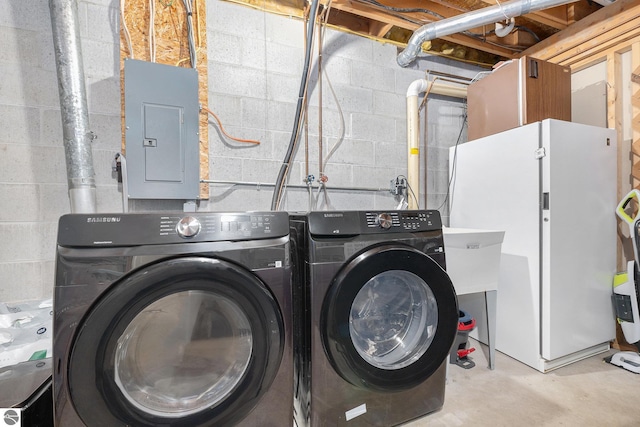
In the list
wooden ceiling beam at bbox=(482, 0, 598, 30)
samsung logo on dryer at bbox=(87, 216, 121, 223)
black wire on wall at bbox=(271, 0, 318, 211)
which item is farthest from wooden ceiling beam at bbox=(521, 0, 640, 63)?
samsung logo on dryer at bbox=(87, 216, 121, 223)

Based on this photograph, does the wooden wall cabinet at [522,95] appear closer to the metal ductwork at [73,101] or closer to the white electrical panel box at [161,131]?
the white electrical panel box at [161,131]

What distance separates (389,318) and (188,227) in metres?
0.94

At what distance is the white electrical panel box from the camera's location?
5.12 feet

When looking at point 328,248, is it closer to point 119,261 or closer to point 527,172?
point 119,261

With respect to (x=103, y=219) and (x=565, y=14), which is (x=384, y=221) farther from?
(x=565, y=14)

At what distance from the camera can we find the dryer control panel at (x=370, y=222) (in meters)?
1.11

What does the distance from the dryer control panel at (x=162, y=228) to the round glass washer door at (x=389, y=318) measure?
0.36m

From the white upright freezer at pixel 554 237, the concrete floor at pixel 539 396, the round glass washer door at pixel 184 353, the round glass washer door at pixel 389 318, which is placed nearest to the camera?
the round glass washer door at pixel 184 353

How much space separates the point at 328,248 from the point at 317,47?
1.67m

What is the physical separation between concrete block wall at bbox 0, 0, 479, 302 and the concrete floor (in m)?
1.29

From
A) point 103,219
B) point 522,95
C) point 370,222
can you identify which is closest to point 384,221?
point 370,222

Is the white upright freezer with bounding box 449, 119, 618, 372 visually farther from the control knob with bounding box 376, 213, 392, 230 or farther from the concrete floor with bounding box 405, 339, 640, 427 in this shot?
the control knob with bounding box 376, 213, 392, 230

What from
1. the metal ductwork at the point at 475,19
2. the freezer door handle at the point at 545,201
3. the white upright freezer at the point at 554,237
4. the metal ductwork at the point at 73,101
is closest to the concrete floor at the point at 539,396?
the white upright freezer at the point at 554,237

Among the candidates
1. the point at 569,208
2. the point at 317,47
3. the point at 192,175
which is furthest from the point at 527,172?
the point at 192,175
